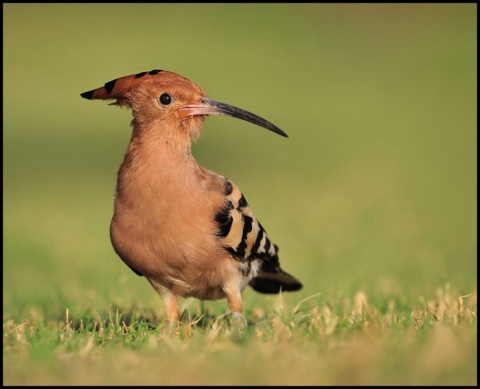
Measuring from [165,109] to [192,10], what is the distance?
19.1 meters

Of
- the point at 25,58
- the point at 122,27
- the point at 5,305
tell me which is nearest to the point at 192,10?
the point at 122,27

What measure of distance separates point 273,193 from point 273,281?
508 centimetres

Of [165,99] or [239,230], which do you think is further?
[239,230]

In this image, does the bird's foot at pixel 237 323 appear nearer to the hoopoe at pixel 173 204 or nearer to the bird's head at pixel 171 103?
the hoopoe at pixel 173 204

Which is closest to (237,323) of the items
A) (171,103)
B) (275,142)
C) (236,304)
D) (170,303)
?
(236,304)

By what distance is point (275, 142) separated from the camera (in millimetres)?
13930

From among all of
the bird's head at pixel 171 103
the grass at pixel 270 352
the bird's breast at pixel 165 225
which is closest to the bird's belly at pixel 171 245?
the bird's breast at pixel 165 225

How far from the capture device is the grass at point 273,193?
126 inches

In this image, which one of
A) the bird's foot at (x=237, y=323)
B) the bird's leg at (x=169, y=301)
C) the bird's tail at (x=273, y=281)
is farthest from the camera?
the bird's tail at (x=273, y=281)

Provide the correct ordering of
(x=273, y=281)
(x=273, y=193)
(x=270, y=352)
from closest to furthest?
(x=270, y=352) → (x=273, y=281) → (x=273, y=193)

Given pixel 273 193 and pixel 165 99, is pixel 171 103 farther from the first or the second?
pixel 273 193

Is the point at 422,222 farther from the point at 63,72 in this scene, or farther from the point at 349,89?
the point at 63,72

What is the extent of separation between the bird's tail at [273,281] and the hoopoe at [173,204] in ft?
1.82

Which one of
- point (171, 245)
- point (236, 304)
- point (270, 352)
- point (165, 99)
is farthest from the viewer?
point (236, 304)
